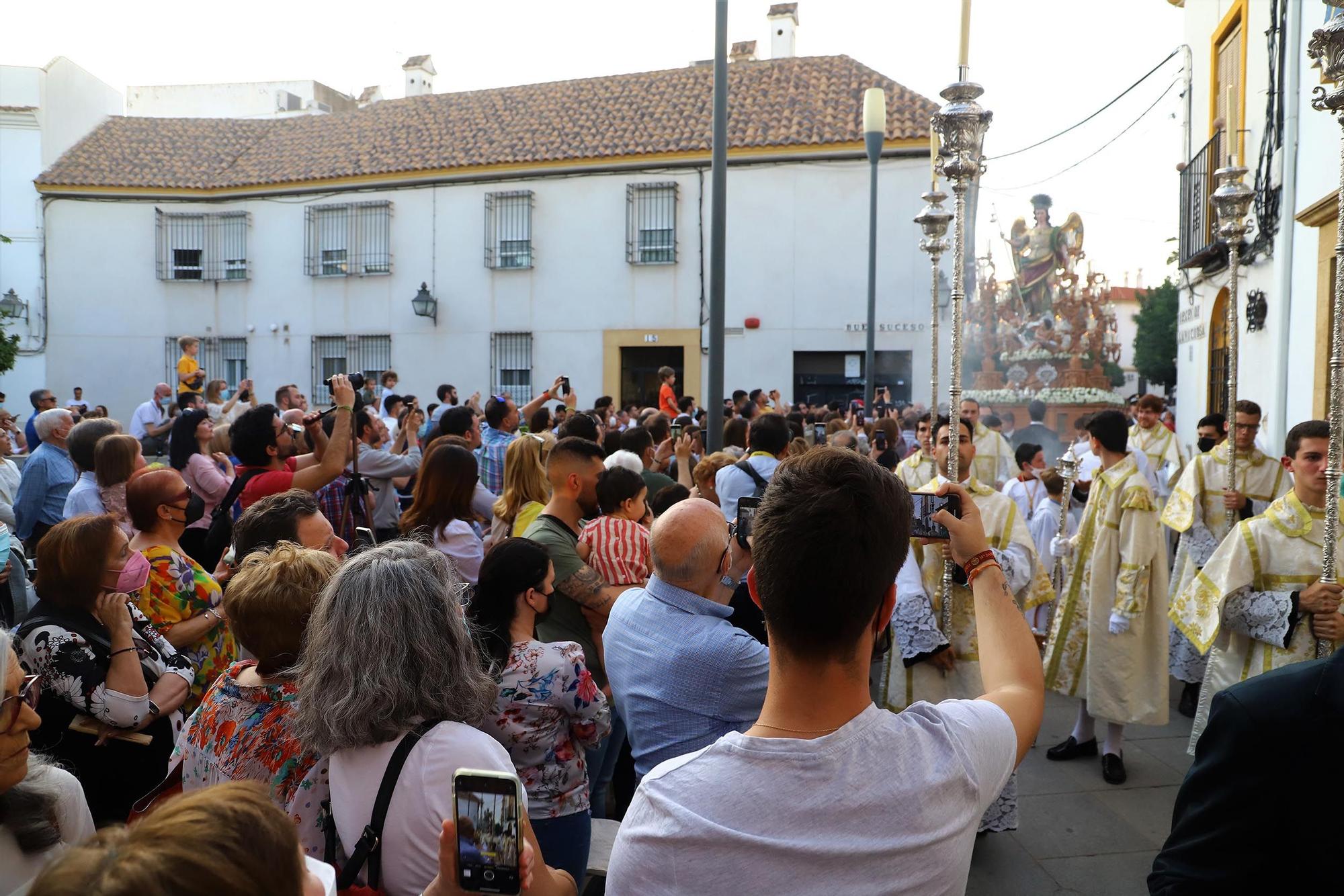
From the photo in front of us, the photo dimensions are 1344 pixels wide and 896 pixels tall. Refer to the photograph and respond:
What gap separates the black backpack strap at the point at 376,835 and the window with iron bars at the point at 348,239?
21221mm

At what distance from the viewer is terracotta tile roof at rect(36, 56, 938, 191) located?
19.8 m

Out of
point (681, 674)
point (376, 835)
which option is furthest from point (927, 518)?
point (376, 835)

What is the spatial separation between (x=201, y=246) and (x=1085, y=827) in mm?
23959

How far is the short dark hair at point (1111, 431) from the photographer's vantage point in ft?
18.8

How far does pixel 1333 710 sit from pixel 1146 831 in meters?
3.54

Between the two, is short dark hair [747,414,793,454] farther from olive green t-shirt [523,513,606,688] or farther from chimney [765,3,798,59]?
chimney [765,3,798,59]

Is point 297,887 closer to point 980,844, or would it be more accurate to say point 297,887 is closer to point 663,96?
point 980,844

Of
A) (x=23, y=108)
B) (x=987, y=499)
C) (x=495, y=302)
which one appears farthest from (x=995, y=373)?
(x=23, y=108)

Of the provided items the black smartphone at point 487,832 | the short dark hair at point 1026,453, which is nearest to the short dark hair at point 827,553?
the black smartphone at point 487,832

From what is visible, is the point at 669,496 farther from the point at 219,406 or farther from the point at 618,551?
the point at 219,406

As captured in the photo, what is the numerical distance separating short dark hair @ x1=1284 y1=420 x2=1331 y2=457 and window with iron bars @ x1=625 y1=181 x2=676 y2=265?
1606 cm

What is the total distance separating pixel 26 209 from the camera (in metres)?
24.3

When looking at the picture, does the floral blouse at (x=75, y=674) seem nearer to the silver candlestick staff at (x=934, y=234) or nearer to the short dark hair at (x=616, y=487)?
the short dark hair at (x=616, y=487)

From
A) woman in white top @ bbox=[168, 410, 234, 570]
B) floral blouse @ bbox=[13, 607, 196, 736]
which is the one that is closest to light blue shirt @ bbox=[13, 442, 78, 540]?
woman in white top @ bbox=[168, 410, 234, 570]
